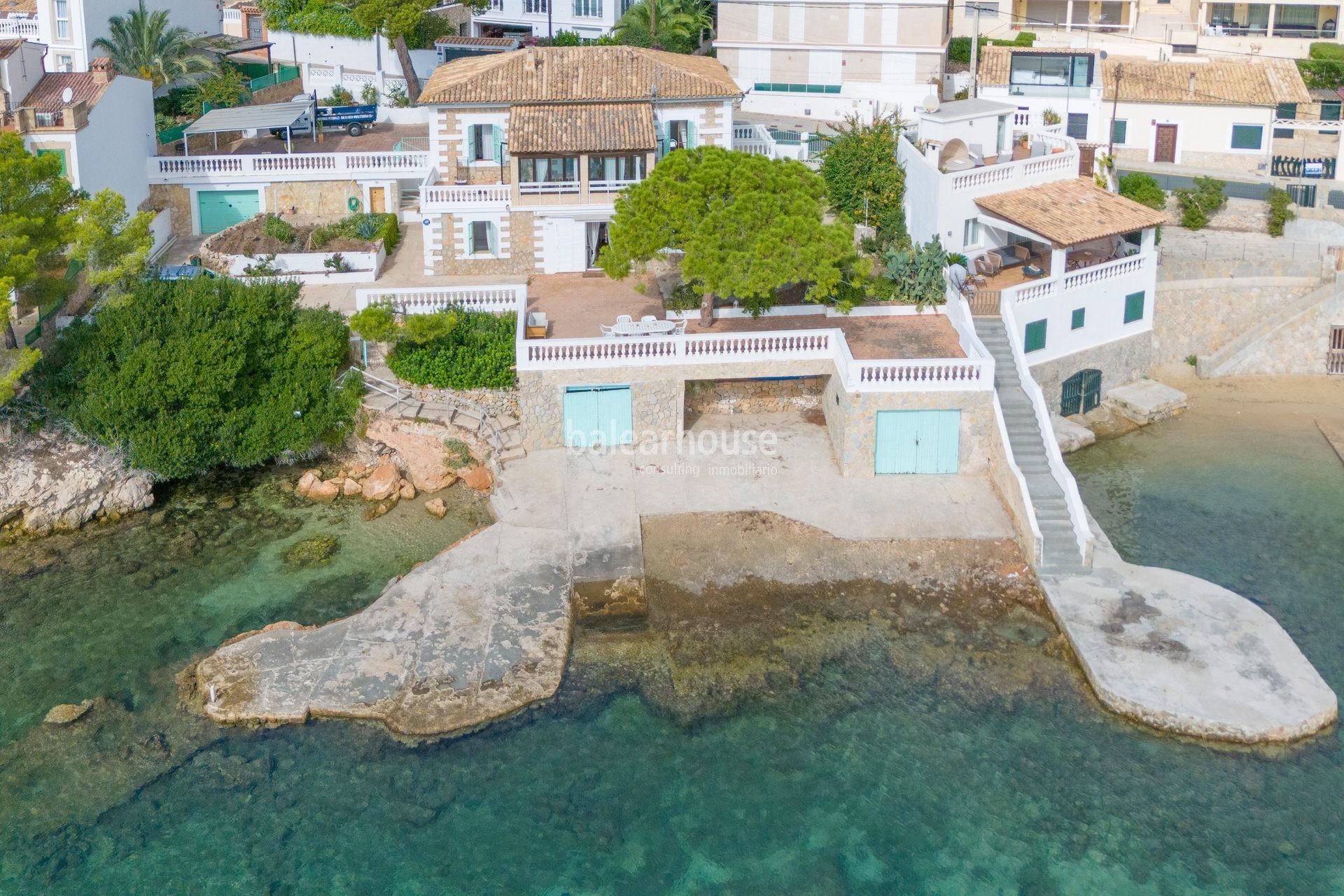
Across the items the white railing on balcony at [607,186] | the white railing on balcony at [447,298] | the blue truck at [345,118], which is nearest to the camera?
the white railing on balcony at [447,298]

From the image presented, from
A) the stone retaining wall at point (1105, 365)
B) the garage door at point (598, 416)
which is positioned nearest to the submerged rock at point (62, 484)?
the garage door at point (598, 416)

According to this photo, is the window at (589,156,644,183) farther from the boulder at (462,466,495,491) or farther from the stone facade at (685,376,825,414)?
the boulder at (462,466,495,491)

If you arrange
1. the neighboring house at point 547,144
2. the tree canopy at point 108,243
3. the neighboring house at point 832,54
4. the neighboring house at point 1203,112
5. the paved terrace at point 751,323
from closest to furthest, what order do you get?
the tree canopy at point 108,243
the paved terrace at point 751,323
the neighboring house at point 547,144
the neighboring house at point 1203,112
the neighboring house at point 832,54

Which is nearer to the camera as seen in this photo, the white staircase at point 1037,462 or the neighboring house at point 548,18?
the white staircase at point 1037,462

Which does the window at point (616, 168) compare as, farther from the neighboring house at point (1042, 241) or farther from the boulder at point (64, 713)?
the boulder at point (64, 713)

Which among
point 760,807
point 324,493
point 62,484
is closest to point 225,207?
point 62,484

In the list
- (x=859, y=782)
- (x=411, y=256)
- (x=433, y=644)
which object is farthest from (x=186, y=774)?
(x=411, y=256)

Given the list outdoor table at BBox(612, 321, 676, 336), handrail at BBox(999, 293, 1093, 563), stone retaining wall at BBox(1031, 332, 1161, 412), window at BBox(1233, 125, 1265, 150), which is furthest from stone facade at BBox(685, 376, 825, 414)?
window at BBox(1233, 125, 1265, 150)
